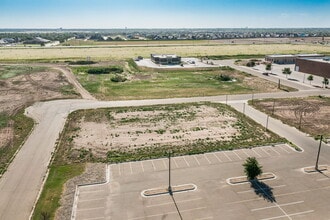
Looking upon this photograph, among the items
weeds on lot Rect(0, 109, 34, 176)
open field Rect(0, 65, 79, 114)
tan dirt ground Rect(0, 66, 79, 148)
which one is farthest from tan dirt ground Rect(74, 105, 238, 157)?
open field Rect(0, 65, 79, 114)

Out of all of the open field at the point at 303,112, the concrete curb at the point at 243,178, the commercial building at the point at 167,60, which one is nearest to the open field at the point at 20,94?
the concrete curb at the point at 243,178

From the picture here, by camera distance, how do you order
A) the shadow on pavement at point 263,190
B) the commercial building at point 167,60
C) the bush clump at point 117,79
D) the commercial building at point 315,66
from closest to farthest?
the shadow on pavement at point 263,190 < the bush clump at point 117,79 < the commercial building at point 315,66 < the commercial building at point 167,60

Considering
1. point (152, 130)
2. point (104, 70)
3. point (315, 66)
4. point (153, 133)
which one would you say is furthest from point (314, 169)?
point (104, 70)

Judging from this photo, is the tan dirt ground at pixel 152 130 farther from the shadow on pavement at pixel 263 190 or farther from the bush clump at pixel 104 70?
the bush clump at pixel 104 70

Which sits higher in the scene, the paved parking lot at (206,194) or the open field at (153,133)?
the open field at (153,133)

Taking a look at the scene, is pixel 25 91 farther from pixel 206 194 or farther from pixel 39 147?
pixel 206 194

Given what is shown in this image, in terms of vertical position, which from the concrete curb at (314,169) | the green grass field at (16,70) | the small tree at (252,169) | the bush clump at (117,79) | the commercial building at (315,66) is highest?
the commercial building at (315,66)
